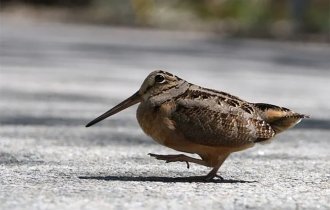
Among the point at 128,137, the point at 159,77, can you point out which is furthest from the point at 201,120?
the point at 128,137

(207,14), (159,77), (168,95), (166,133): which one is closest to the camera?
(166,133)

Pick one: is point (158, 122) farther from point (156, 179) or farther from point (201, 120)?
point (156, 179)

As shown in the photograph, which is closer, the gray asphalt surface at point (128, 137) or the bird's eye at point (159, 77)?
the gray asphalt surface at point (128, 137)

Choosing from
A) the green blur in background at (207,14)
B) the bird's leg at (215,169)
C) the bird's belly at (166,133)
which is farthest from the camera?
the green blur in background at (207,14)

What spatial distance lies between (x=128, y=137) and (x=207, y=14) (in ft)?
77.1

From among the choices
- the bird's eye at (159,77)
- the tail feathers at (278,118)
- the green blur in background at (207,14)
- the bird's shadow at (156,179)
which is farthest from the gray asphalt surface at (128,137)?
the green blur in background at (207,14)

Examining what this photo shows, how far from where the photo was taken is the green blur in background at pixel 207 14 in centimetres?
2675

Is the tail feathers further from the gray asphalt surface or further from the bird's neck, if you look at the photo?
the bird's neck

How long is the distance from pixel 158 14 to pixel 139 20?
1.22 meters

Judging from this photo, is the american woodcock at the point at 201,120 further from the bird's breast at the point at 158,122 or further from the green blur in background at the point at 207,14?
the green blur in background at the point at 207,14

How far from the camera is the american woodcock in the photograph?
5.86 m

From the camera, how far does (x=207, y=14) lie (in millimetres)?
31875

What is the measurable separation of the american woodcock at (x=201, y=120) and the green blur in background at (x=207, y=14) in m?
19.1

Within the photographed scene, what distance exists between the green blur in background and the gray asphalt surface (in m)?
5.63
